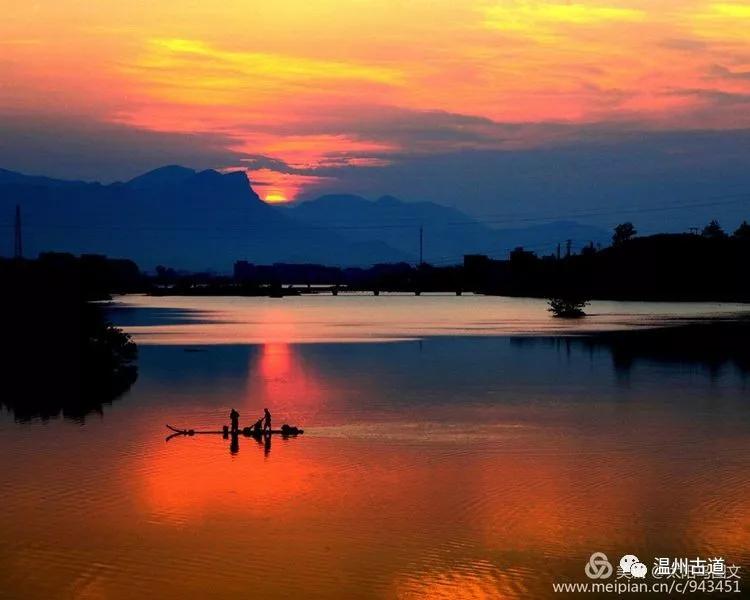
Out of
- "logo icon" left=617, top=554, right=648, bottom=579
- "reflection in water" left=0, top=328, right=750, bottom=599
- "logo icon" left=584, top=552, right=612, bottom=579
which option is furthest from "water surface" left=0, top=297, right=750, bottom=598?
"logo icon" left=617, top=554, right=648, bottom=579

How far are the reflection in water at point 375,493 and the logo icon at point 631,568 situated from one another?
2.16ft

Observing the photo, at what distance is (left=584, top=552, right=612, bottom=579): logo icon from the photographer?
30359mm

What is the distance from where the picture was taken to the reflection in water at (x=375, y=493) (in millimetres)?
30547

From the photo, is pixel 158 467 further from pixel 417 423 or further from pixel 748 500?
pixel 748 500

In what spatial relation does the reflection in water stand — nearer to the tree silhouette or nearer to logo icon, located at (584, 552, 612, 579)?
logo icon, located at (584, 552, 612, 579)

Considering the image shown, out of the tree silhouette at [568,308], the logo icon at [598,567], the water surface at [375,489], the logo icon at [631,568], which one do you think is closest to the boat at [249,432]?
the water surface at [375,489]

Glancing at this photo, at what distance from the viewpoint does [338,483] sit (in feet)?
136

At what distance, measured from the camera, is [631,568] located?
31.0 meters

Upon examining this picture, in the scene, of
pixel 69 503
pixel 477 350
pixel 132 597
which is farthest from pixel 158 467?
pixel 477 350

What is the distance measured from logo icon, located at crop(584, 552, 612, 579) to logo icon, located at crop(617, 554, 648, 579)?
329 millimetres

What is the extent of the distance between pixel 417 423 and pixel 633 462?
14442 mm

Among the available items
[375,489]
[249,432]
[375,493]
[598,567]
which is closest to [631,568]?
[598,567]

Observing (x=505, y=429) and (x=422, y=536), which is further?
Result: (x=505, y=429)

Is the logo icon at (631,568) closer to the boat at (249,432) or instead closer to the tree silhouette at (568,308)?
the boat at (249,432)
